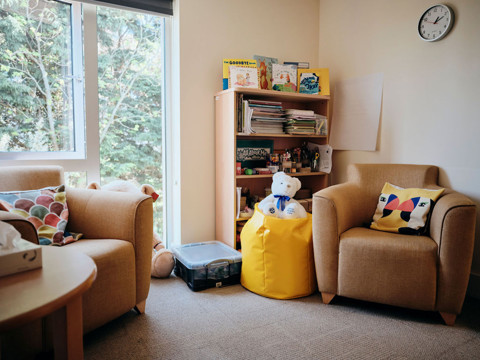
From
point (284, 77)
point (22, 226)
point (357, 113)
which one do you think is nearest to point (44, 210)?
point (22, 226)

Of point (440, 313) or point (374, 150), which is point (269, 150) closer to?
point (374, 150)

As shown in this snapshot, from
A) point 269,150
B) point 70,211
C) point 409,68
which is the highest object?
point 409,68

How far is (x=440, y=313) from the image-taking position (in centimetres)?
180

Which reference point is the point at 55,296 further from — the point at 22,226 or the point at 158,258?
the point at 158,258

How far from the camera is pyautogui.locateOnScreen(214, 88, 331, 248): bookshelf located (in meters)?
2.50

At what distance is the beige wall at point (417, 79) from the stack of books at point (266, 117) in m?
0.73

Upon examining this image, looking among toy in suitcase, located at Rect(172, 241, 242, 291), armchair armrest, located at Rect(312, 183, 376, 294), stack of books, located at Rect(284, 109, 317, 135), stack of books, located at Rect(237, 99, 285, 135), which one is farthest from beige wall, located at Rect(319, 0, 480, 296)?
toy in suitcase, located at Rect(172, 241, 242, 291)

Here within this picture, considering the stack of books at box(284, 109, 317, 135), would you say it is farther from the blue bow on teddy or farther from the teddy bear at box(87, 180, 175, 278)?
the teddy bear at box(87, 180, 175, 278)

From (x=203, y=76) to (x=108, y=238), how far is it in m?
1.50

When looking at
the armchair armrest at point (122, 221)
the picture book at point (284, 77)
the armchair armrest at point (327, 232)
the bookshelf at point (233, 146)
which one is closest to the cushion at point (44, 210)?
the armchair armrest at point (122, 221)

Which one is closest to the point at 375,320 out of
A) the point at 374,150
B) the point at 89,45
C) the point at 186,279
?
the point at 186,279

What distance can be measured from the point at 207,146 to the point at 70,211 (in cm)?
117

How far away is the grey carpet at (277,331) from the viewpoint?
1.53 metres

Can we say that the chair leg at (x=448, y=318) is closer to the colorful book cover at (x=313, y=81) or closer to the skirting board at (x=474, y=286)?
the skirting board at (x=474, y=286)
